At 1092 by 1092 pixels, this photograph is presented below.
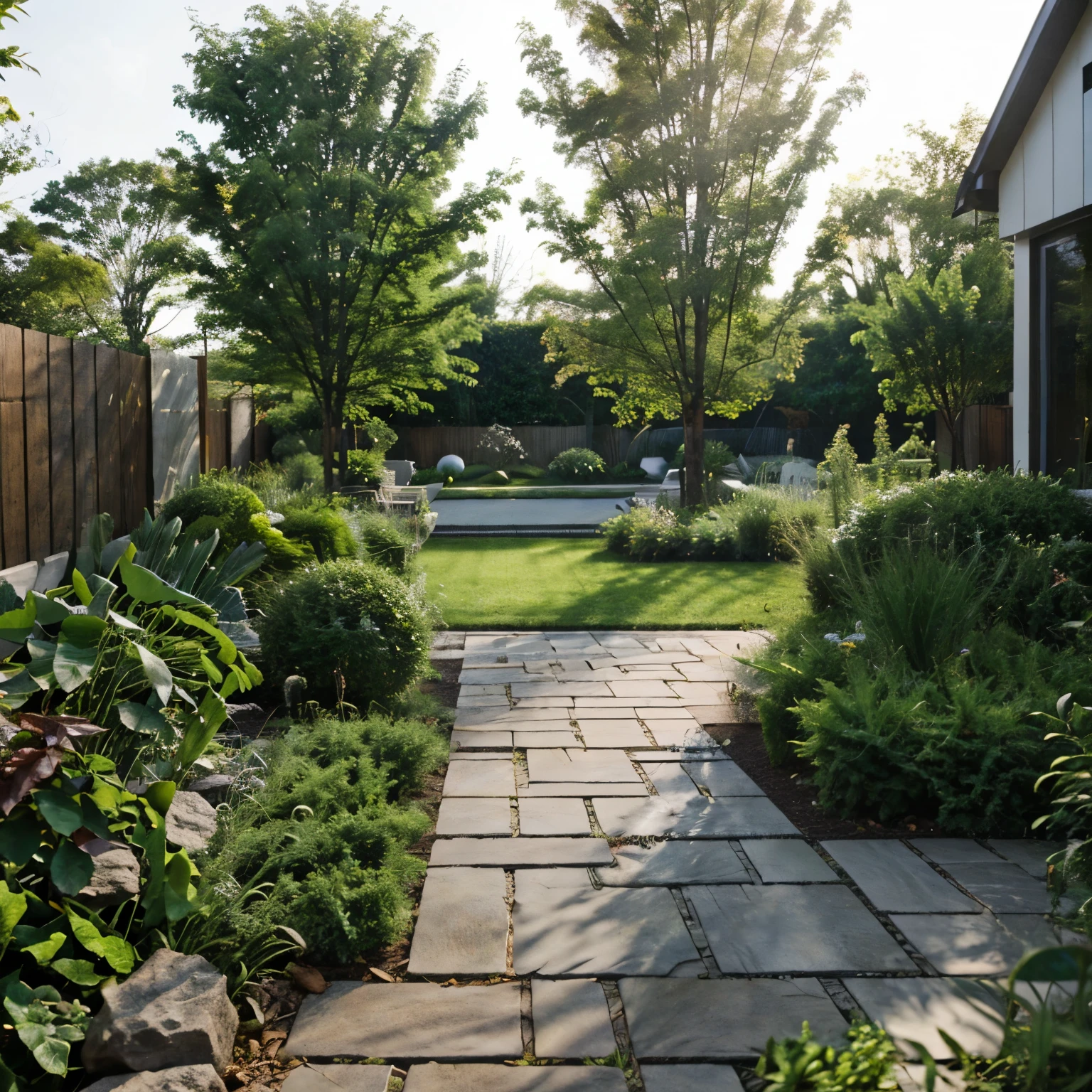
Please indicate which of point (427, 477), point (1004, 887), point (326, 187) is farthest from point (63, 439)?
point (427, 477)

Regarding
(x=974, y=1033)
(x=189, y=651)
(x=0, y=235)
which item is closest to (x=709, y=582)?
(x=189, y=651)

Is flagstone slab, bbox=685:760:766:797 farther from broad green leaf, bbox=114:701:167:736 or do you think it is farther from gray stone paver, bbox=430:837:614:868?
broad green leaf, bbox=114:701:167:736

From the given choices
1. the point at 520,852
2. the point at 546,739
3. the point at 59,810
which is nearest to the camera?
the point at 59,810

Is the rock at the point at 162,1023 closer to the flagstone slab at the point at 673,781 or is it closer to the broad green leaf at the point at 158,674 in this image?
the broad green leaf at the point at 158,674

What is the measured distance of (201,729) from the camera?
8.86ft

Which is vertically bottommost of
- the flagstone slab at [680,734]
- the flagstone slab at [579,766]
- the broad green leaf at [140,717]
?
→ the flagstone slab at [579,766]

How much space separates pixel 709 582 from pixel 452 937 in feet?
23.1

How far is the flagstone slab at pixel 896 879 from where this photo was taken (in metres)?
2.78

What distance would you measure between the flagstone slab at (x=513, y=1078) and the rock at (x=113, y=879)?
0.83m

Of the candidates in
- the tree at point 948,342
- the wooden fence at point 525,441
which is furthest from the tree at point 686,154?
the wooden fence at point 525,441

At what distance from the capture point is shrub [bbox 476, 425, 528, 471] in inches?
997

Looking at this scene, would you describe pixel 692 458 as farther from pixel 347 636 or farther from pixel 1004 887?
pixel 1004 887

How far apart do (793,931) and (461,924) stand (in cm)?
92

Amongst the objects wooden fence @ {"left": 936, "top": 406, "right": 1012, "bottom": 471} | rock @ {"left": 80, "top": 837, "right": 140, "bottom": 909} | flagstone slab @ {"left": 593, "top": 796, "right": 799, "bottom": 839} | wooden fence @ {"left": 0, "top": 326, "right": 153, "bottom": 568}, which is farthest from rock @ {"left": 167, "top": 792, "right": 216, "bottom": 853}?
wooden fence @ {"left": 936, "top": 406, "right": 1012, "bottom": 471}
